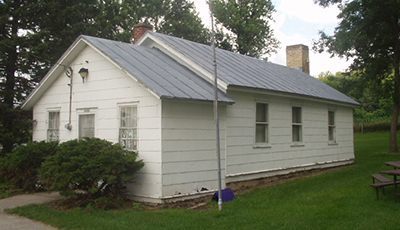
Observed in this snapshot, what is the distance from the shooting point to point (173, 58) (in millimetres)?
12930

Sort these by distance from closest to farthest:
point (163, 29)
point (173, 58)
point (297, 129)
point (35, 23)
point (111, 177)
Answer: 1. point (111, 177)
2. point (173, 58)
3. point (297, 129)
4. point (35, 23)
5. point (163, 29)

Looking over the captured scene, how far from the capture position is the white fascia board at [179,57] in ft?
38.0

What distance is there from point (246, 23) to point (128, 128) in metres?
29.9

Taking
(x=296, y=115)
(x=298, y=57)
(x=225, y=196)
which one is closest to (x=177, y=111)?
(x=225, y=196)

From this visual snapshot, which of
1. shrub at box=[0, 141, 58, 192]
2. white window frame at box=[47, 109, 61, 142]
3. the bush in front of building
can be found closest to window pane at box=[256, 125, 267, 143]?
shrub at box=[0, 141, 58, 192]

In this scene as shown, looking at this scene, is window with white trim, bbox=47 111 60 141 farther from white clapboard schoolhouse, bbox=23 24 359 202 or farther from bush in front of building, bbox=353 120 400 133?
bush in front of building, bbox=353 120 400 133

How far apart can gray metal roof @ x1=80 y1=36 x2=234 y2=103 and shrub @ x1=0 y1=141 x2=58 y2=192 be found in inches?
128

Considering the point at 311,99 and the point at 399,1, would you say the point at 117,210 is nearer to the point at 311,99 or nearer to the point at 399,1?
the point at 311,99

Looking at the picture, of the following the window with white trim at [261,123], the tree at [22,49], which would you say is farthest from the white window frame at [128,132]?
the tree at [22,49]

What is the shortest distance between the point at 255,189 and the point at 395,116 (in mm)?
14494

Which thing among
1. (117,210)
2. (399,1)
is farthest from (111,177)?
(399,1)

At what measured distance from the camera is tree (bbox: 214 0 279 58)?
37.2 meters

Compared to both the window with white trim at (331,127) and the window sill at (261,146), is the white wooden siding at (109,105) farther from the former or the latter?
the window with white trim at (331,127)

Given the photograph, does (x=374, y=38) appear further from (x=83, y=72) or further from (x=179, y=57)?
(x=83, y=72)
